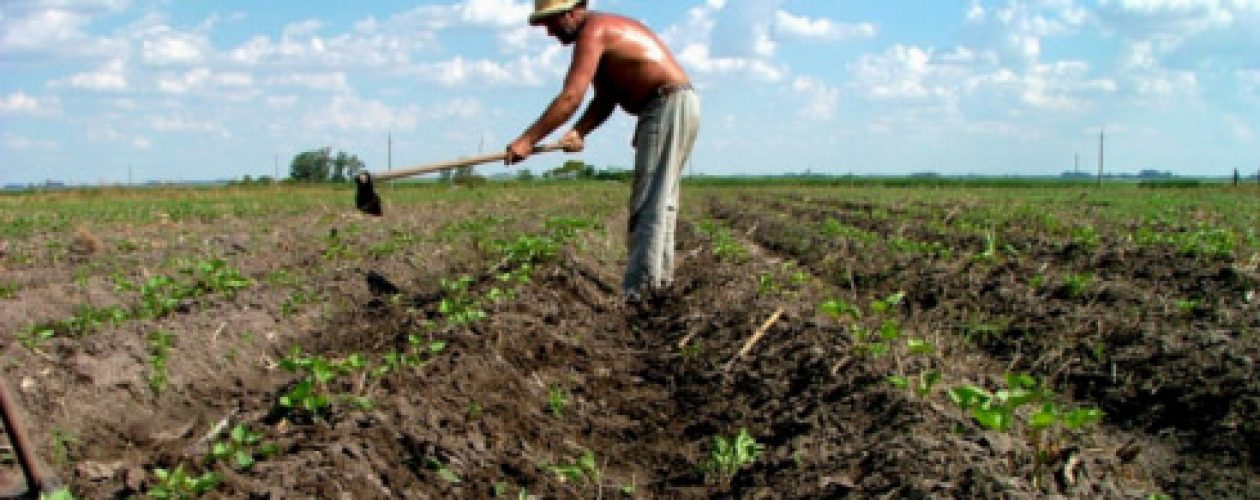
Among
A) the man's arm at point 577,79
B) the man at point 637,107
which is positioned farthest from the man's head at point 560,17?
the man's arm at point 577,79

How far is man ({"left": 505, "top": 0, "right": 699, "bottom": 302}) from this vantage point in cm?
696

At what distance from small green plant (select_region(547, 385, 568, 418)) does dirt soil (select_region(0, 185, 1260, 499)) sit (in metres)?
0.01

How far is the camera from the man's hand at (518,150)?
7207 millimetres

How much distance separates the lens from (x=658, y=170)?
24.4 ft

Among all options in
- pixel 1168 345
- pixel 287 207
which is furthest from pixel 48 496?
pixel 287 207

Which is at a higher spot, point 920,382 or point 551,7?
point 551,7

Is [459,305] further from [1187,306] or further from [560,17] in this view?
[1187,306]

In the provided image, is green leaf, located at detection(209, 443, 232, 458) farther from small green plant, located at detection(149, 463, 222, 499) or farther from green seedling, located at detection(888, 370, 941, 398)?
green seedling, located at detection(888, 370, 941, 398)

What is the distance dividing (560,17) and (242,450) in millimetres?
3974

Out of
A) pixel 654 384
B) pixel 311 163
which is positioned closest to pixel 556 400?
pixel 654 384

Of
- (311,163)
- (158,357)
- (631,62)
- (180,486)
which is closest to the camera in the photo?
(180,486)

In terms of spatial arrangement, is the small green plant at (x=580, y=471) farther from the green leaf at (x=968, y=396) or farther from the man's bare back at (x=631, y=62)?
the man's bare back at (x=631, y=62)

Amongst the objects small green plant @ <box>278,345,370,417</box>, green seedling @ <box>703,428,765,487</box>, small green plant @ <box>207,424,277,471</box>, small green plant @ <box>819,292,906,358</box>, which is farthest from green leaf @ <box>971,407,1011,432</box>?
small green plant @ <box>207,424,277,471</box>

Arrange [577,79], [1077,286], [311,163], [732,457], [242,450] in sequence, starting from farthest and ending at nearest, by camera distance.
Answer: [311,163], [1077,286], [577,79], [732,457], [242,450]
